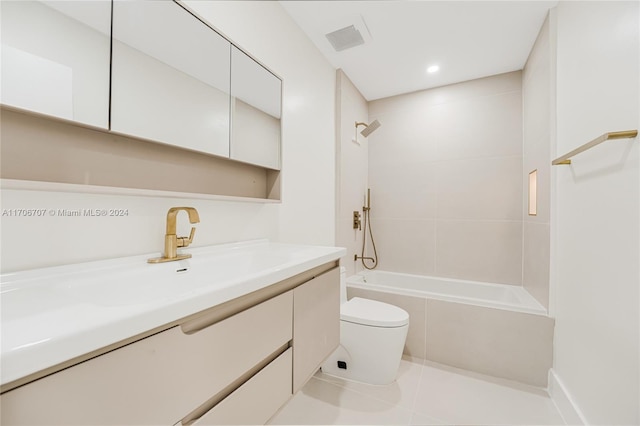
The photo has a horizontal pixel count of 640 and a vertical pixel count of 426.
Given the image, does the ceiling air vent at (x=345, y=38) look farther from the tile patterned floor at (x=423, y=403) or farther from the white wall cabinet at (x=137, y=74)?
the tile patterned floor at (x=423, y=403)

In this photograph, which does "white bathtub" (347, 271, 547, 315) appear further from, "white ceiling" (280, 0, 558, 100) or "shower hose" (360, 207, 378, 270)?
"white ceiling" (280, 0, 558, 100)

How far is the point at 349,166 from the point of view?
8.29 feet

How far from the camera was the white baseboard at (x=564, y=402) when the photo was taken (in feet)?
4.21

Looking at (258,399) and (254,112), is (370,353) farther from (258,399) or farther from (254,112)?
(254,112)

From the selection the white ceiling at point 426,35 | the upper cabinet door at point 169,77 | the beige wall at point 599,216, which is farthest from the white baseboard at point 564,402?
the white ceiling at point 426,35

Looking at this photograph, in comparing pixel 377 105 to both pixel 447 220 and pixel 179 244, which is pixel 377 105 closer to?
pixel 447 220

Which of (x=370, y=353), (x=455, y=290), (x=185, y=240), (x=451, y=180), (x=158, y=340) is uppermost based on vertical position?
(x=451, y=180)

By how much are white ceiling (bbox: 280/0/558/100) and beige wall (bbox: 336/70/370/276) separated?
21 centimetres

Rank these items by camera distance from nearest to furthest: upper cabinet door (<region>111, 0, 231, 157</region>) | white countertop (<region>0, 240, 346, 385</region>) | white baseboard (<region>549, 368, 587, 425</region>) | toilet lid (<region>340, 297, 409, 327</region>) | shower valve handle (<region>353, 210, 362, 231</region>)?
white countertop (<region>0, 240, 346, 385</region>)
upper cabinet door (<region>111, 0, 231, 157</region>)
white baseboard (<region>549, 368, 587, 425</region>)
toilet lid (<region>340, 297, 409, 327</region>)
shower valve handle (<region>353, 210, 362, 231</region>)

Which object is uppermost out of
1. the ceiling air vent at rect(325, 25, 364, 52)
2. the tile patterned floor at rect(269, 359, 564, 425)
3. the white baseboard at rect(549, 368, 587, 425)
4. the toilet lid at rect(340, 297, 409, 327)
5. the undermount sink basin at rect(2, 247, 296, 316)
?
the ceiling air vent at rect(325, 25, 364, 52)

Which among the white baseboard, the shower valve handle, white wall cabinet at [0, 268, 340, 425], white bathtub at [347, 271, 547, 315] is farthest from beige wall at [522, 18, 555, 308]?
white wall cabinet at [0, 268, 340, 425]

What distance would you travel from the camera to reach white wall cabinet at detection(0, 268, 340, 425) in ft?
1.27

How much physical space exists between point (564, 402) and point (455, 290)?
112 centimetres

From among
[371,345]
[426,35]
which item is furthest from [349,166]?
[371,345]
